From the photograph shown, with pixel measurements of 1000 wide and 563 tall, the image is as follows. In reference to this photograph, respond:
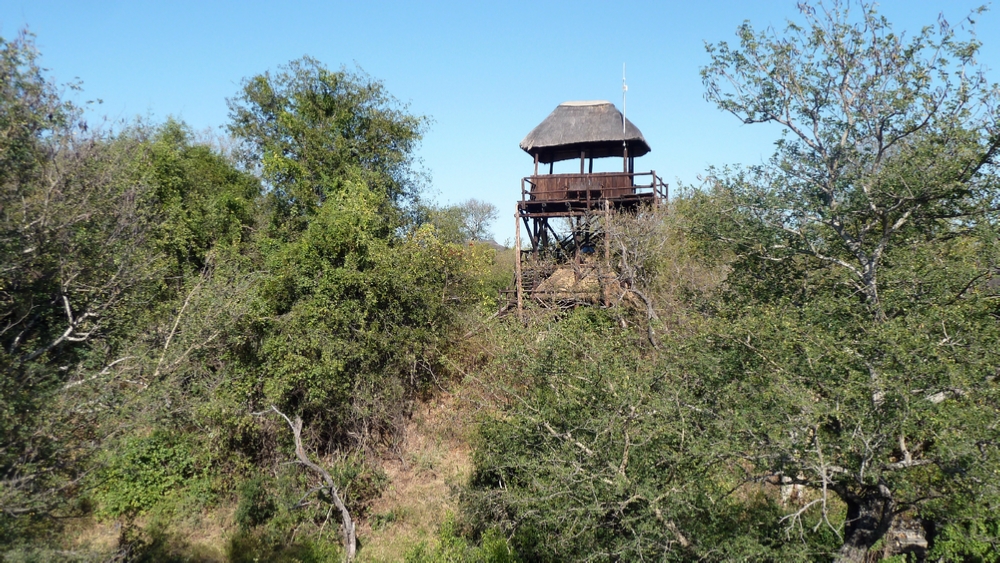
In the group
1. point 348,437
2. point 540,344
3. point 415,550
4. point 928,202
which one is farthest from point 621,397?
point 348,437

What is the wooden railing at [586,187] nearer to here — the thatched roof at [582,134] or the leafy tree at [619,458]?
the thatched roof at [582,134]

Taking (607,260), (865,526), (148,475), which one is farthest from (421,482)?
(865,526)

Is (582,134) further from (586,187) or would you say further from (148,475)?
(148,475)

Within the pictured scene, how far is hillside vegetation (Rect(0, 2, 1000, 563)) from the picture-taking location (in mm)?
6594

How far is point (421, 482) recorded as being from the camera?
554 inches

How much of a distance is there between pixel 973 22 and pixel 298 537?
41.3 feet

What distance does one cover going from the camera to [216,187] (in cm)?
1984

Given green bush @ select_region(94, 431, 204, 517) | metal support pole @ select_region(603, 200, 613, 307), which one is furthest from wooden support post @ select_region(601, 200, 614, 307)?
green bush @ select_region(94, 431, 204, 517)

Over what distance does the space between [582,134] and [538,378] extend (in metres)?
11.2

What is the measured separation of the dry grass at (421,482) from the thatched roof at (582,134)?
807cm

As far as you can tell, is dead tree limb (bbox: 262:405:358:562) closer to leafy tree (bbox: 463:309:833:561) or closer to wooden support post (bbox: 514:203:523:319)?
leafy tree (bbox: 463:309:833:561)

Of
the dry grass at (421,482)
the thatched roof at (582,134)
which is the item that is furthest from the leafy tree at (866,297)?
the thatched roof at (582,134)

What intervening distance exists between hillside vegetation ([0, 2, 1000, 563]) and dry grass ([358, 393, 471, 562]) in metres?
0.06

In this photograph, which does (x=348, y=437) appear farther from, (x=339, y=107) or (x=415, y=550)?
(x=339, y=107)
